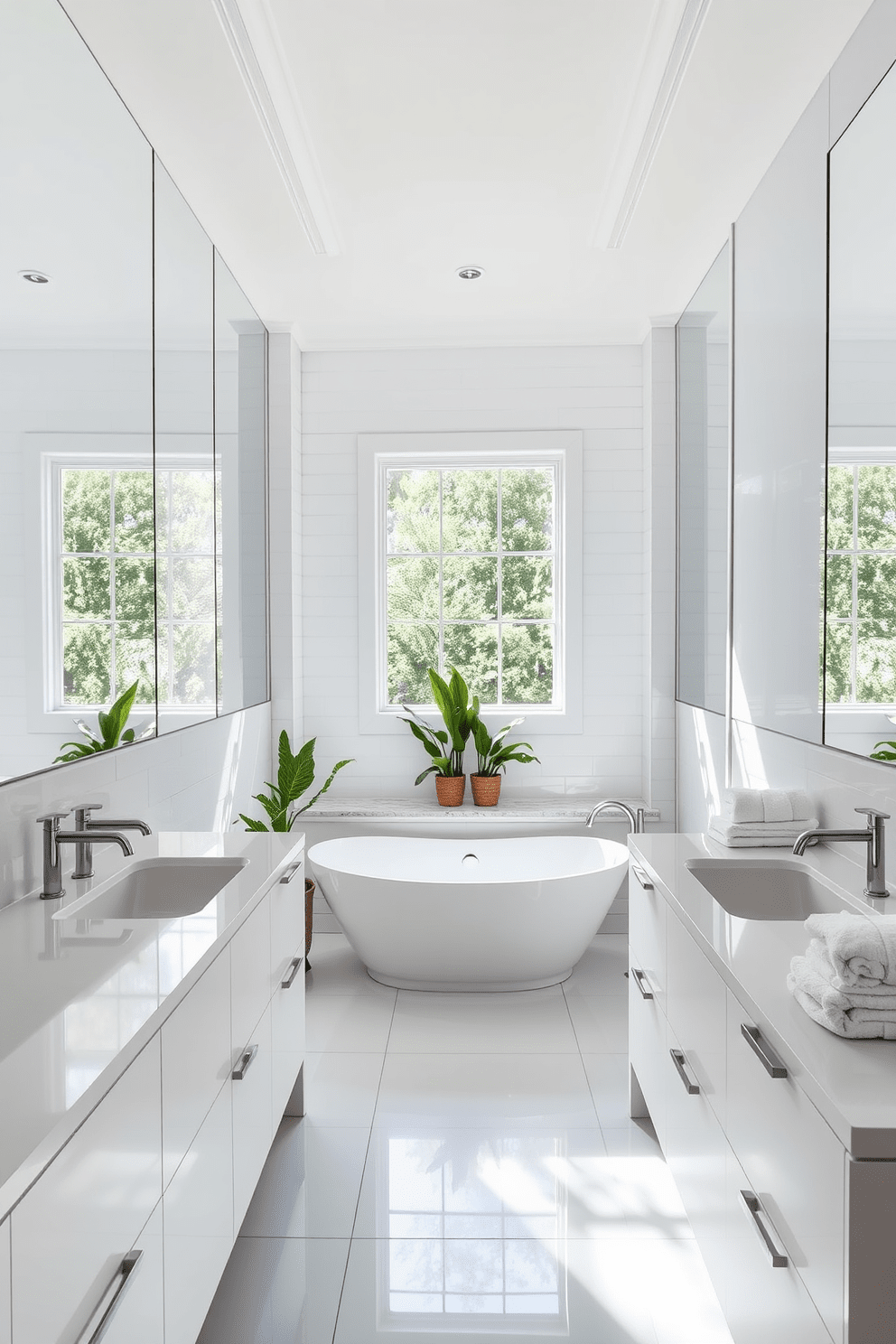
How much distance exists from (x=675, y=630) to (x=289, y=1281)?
3.24 meters

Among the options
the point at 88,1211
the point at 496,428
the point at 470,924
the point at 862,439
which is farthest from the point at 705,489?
the point at 88,1211

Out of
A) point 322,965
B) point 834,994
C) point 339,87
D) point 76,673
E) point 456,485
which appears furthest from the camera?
point 456,485

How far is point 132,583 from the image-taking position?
2.59 m

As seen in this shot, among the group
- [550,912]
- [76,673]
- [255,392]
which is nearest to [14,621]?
[76,673]

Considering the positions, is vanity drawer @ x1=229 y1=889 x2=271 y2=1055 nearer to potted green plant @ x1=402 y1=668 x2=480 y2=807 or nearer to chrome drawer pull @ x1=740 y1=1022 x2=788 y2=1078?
chrome drawer pull @ x1=740 y1=1022 x2=788 y2=1078

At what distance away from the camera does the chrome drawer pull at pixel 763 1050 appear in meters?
1.28

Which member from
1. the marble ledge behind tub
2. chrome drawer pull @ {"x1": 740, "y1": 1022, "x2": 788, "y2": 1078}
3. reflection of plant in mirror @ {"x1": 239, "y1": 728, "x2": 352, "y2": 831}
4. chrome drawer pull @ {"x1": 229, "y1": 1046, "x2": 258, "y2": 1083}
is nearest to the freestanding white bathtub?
reflection of plant in mirror @ {"x1": 239, "y1": 728, "x2": 352, "y2": 831}

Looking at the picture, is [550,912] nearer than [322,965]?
Yes

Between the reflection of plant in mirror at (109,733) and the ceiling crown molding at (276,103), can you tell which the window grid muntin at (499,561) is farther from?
the reflection of plant in mirror at (109,733)

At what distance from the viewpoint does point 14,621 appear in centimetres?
196

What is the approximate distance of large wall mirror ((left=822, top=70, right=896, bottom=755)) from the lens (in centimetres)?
206

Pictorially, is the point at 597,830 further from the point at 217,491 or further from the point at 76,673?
the point at 76,673

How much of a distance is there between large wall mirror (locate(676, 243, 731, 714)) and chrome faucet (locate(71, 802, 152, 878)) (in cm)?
230

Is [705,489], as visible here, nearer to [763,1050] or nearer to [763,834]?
[763,834]
